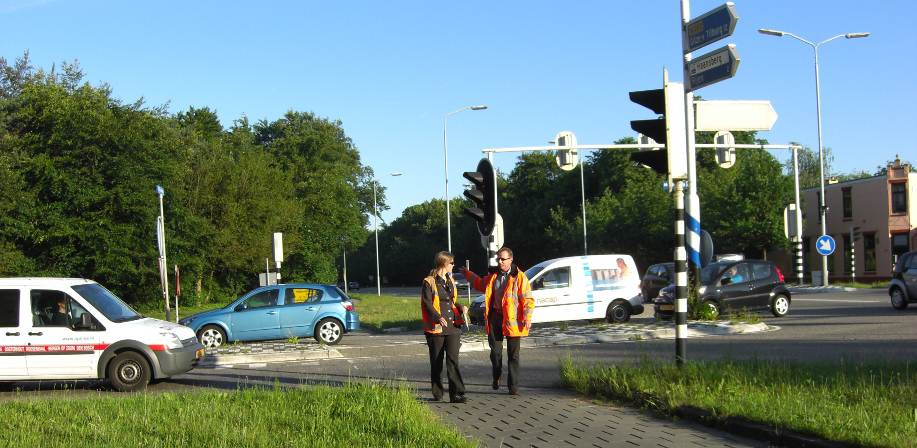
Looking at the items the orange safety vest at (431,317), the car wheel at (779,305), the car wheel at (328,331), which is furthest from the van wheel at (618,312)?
the orange safety vest at (431,317)

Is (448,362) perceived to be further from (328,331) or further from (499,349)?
(328,331)

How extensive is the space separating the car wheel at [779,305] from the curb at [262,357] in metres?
11.7

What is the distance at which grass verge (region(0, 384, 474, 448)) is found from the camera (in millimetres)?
7309

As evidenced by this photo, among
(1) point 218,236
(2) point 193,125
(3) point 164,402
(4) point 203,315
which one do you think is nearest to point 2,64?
(2) point 193,125

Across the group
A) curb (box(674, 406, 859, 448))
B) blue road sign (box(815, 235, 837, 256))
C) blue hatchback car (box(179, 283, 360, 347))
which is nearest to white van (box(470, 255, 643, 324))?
blue hatchback car (box(179, 283, 360, 347))

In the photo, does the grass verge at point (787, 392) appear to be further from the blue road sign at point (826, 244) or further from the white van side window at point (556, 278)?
the blue road sign at point (826, 244)

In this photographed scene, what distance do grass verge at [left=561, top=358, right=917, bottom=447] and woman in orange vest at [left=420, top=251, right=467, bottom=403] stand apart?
5.04 feet

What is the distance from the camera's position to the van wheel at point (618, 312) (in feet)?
75.6

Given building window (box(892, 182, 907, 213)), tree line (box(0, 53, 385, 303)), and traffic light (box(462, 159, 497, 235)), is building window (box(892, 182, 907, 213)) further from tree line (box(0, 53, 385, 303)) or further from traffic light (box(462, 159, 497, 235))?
traffic light (box(462, 159, 497, 235))

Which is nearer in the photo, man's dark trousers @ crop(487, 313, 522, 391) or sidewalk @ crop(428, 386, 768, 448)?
sidewalk @ crop(428, 386, 768, 448)

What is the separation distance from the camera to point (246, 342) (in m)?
21.5

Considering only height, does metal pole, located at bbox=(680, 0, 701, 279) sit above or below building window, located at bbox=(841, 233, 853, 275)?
above

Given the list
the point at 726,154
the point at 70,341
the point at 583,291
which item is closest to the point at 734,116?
the point at 70,341

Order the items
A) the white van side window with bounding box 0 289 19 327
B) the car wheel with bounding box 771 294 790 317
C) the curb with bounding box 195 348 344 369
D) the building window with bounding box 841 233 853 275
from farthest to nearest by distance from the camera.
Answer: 1. the building window with bounding box 841 233 853 275
2. the car wheel with bounding box 771 294 790 317
3. the curb with bounding box 195 348 344 369
4. the white van side window with bounding box 0 289 19 327
